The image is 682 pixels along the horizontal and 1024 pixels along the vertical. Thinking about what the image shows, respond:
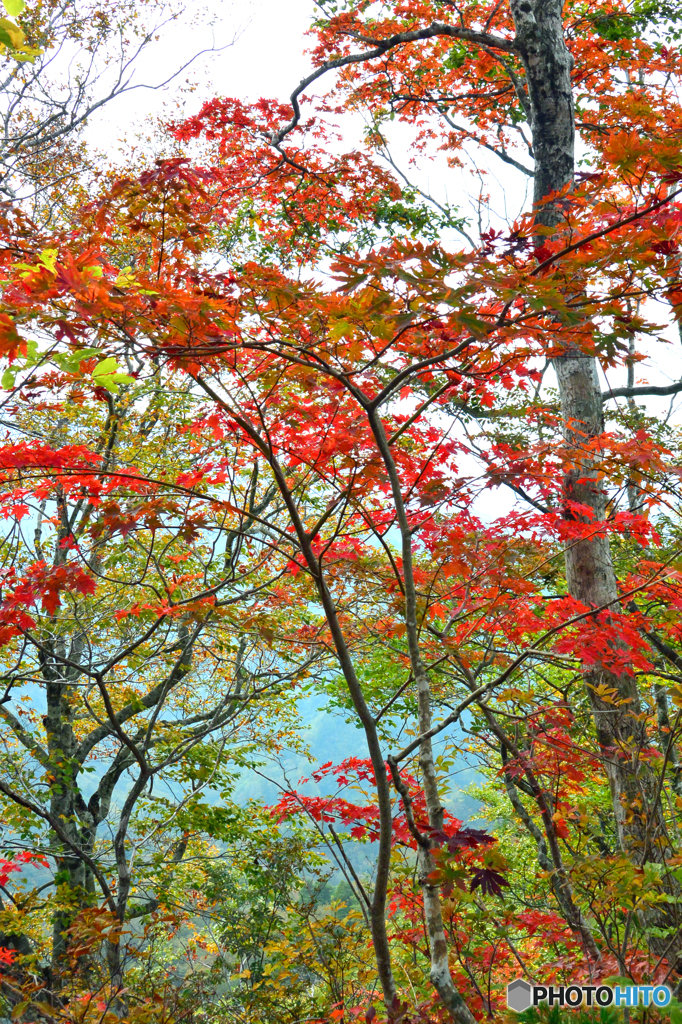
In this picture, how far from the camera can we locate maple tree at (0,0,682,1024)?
223 centimetres

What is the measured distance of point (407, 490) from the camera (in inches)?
131

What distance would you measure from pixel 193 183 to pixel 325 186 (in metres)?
4.70

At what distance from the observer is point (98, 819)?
29.7ft

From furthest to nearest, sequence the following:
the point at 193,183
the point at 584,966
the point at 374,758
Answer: the point at 193,183, the point at 584,966, the point at 374,758

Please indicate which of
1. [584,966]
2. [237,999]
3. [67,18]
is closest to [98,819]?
[237,999]

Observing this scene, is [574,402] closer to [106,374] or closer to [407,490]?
[407,490]

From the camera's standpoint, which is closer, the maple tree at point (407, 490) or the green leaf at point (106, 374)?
the green leaf at point (106, 374)

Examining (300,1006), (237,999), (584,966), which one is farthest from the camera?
(237,999)

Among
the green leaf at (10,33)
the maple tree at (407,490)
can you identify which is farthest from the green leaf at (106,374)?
the green leaf at (10,33)

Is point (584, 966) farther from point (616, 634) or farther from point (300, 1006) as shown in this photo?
point (300, 1006)

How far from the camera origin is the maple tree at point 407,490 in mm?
2232

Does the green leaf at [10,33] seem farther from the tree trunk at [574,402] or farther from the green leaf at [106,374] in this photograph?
the tree trunk at [574,402]

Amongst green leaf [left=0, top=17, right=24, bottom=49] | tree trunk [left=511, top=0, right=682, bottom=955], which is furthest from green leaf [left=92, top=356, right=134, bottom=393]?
tree trunk [left=511, top=0, right=682, bottom=955]

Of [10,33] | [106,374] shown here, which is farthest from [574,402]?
[10,33]
